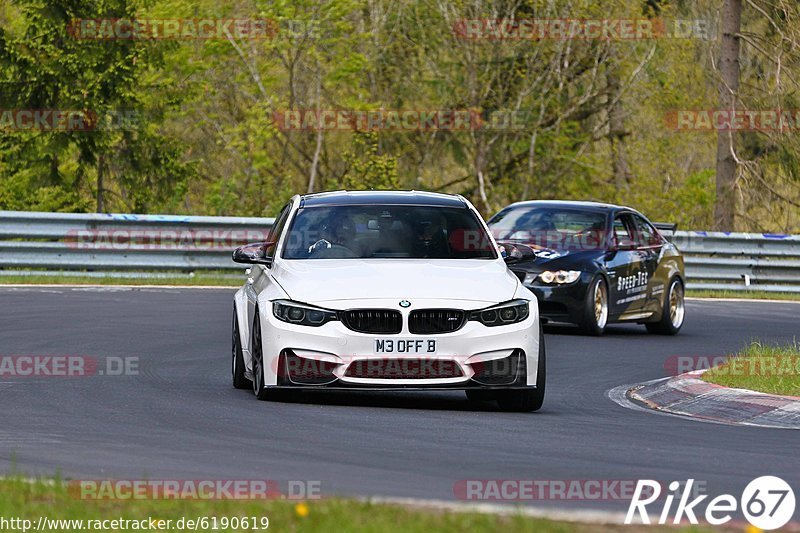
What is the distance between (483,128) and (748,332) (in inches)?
747

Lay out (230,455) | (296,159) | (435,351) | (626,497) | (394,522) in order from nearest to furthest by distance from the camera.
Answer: (394,522) → (626,497) → (230,455) → (435,351) → (296,159)

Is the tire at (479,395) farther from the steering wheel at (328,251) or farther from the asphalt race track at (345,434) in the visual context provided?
the steering wheel at (328,251)

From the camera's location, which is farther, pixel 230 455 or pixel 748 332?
pixel 748 332

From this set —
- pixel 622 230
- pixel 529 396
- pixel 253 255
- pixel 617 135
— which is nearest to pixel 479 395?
pixel 529 396

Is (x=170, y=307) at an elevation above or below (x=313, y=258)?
below

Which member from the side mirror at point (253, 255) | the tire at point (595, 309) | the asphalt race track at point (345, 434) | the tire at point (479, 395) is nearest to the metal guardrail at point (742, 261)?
the tire at point (595, 309)

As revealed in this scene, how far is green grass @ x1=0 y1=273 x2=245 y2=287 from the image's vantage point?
23625mm

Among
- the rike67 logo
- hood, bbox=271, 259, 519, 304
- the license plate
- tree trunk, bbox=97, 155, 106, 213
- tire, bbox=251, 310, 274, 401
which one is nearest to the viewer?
the rike67 logo

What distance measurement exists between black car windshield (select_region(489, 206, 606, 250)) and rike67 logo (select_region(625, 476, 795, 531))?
11396 mm

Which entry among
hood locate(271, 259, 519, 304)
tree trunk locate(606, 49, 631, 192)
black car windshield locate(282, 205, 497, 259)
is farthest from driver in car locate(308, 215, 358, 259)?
tree trunk locate(606, 49, 631, 192)

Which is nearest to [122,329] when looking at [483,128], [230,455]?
[230,455]

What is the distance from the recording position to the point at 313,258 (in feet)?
38.7

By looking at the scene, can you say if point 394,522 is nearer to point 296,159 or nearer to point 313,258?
point 313,258

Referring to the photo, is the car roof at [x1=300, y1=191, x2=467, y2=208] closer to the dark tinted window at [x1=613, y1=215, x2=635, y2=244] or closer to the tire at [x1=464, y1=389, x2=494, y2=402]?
the tire at [x1=464, y1=389, x2=494, y2=402]
